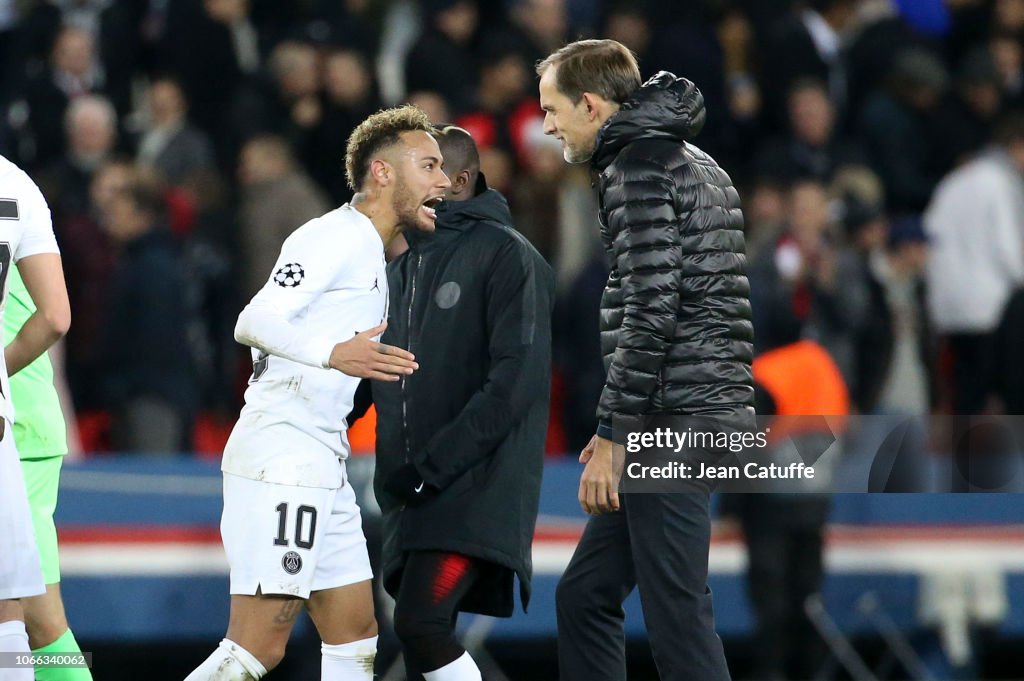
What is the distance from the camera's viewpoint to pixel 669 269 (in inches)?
200

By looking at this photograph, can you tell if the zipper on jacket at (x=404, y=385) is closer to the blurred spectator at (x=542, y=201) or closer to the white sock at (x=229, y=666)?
the white sock at (x=229, y=666)

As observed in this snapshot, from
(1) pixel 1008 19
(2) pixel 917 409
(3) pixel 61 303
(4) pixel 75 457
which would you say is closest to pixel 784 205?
(2) pixel 917 409

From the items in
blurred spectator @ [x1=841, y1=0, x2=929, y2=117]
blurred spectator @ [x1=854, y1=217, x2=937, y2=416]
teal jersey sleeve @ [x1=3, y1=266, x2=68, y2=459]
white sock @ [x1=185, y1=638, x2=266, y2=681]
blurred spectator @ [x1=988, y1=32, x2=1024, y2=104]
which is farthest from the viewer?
blurred spectator @ [x1=988, y1=32, x2=1024, y2=104]

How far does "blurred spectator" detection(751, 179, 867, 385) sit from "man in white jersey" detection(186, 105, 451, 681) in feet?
14.0

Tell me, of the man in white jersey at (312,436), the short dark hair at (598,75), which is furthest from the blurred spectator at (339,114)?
the short dark hair at (598,75)

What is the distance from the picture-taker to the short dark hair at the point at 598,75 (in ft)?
17.7

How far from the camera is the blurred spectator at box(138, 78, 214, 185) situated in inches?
396

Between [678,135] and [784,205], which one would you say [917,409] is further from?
[678,135]

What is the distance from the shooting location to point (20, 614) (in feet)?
16.1

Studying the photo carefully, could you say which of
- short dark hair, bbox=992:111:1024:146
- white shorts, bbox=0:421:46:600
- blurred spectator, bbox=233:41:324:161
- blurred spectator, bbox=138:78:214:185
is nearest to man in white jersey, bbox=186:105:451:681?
white shorts, bbox=0:421:46:600

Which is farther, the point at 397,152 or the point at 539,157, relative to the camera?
the point at 539,157

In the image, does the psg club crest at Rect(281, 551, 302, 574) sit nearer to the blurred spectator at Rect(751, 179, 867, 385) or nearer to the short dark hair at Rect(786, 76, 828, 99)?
the blurred spectator at Rect(751, 179, 867, 385)

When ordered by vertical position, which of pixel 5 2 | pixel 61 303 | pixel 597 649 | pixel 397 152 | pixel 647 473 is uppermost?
pixel 5 2

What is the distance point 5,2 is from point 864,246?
221 inches
